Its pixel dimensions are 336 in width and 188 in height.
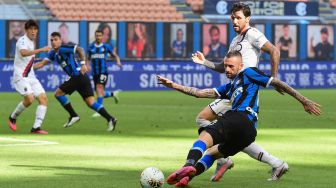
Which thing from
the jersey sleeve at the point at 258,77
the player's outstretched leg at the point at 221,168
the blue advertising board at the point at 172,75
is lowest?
the blue advertising board at the point at 172,75

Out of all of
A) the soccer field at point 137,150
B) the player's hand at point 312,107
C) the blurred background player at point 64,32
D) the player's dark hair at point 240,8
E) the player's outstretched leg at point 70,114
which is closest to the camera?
the player's hand at point 312,107

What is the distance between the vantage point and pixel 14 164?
1229 centimetres

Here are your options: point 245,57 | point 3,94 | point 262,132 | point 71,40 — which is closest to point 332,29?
point 71,40

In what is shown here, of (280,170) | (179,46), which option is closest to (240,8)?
(280,170)

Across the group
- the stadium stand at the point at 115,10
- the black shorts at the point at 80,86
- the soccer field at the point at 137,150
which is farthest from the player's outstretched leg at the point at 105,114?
the stadium stand at the point at 115,10

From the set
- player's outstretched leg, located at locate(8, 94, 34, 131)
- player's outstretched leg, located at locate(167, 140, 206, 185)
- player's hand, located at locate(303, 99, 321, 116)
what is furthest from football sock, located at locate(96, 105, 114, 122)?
player's hand, located at locate(303, 99, 321, 116)

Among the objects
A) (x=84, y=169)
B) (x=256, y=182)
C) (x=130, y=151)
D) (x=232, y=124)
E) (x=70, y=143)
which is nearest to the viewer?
(x=232, y=124)

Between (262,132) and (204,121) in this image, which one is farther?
(262,132)

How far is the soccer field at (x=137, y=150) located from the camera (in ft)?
35.3

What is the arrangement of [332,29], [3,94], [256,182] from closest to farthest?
1. [256,182]
2. [3,94]
3. [332,29]

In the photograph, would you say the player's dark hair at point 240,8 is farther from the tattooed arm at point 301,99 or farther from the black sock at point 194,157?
Answer: the black sock at point 194,157

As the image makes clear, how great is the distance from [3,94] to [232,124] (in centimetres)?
2903

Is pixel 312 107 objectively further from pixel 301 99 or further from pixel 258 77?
pixel 258 77

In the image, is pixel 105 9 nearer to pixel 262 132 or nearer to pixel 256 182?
pixel 262 132
